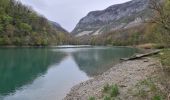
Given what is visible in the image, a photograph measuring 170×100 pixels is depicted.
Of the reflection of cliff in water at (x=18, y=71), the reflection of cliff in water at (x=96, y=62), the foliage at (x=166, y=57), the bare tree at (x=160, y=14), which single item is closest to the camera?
the bare tree at (x=160, y=14)

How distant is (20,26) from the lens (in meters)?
170

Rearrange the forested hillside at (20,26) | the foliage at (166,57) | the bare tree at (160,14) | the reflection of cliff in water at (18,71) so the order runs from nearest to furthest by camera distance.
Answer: the bare tree at (160,14) < the foliage at (166,57) < the reflection of cliff in water at (18,71) < the forested hillside at (20,26)

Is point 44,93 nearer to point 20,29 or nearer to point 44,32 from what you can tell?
point 20,29

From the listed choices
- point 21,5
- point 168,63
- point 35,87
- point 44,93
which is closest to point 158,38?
point 168,63

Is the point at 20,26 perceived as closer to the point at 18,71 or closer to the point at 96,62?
the point at 96,62

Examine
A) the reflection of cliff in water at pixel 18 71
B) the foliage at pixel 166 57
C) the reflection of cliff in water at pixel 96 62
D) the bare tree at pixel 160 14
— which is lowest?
the reflection of cliff in water at pixel 96 62

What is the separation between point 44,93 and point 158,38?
14486 mm

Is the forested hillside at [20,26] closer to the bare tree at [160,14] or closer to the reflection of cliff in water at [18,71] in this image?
the reflection of cliff in water at [18,71]

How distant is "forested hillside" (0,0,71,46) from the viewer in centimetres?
15660

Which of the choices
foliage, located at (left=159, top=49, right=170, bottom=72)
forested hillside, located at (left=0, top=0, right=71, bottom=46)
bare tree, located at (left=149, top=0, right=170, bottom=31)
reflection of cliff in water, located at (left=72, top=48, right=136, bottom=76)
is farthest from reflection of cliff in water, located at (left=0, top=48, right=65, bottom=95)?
forested hillside, located at (left=0, top=0, right=71, bottom=46)

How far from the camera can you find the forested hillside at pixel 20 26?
157 metres

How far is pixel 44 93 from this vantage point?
26438 mm

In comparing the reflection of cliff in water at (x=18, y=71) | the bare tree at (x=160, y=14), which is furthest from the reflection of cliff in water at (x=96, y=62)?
the bare tree at (x=160, y=14)

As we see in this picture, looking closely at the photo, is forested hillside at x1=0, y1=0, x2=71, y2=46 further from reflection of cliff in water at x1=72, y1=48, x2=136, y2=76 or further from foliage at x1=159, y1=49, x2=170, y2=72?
foliage at x1=159, y1=49, x2=170, y2=72
